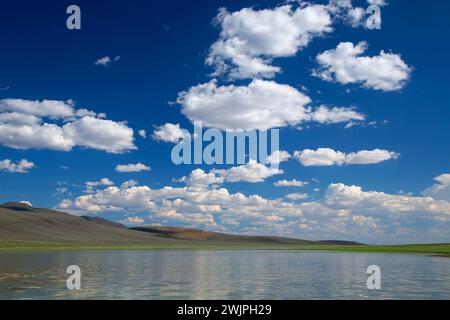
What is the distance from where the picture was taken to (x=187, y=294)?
1419 inches

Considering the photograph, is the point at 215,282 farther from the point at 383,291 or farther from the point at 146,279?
the point at 383,291

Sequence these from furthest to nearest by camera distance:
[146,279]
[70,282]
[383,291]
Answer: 1. [146,279]
2. [70,282]
3. [383,291]
